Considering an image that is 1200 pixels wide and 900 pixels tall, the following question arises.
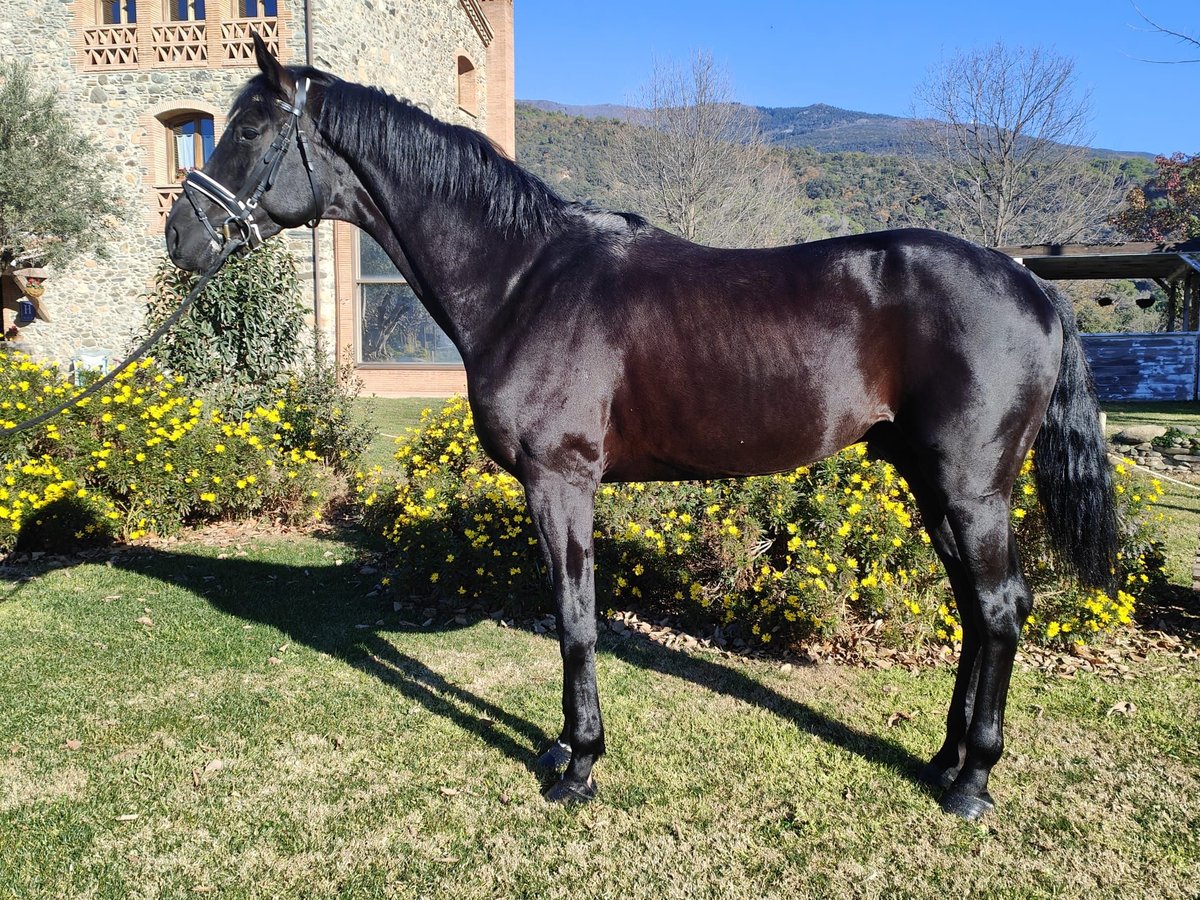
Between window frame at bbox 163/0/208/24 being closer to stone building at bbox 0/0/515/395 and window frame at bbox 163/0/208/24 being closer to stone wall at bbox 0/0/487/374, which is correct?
stone building at bbox 0/0/515/395

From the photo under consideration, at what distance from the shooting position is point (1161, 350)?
18984mm

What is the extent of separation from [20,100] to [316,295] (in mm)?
8138

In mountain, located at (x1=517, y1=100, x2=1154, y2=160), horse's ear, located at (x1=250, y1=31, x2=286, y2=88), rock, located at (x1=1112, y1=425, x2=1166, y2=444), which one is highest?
mountain, located at (x1=517, y1=100, x2=1154, y2=160)

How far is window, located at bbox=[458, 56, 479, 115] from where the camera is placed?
25609 mm

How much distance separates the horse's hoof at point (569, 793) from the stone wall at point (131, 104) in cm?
1701

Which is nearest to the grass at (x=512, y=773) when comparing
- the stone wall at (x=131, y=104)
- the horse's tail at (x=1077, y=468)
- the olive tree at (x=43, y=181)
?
the horse's tail at (x=1077, y=468)

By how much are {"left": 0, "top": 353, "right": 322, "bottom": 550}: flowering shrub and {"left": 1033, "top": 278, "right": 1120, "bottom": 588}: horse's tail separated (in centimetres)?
624

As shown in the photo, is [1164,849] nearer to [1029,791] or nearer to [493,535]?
[1029,791]

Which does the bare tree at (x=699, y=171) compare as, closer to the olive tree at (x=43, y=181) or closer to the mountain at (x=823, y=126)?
the olive tree at (x=43, y=181)

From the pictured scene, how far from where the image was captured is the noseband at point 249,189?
3115mm

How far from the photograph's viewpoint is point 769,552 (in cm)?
489

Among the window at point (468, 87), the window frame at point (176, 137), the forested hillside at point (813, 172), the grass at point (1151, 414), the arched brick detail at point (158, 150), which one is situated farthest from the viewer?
the forested hillside at point (813, 172)

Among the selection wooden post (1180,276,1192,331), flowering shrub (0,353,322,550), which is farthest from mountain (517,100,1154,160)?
flowering shrub (0,353,322,550)

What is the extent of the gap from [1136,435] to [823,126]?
387 ft
